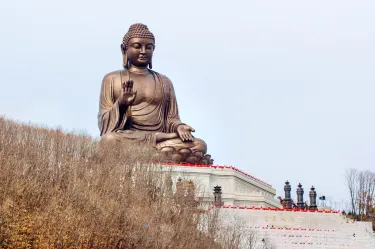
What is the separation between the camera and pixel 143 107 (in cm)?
3092

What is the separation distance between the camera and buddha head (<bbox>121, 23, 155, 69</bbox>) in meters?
31.0

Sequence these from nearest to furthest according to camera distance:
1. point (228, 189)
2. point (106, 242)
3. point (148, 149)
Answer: point (106, 242) → point (148, 149) → point (228, 189)

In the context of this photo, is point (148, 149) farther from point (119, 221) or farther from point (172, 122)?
point (119, 221)

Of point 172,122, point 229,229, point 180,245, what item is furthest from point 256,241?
point 172,122

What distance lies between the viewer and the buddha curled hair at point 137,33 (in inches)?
1221

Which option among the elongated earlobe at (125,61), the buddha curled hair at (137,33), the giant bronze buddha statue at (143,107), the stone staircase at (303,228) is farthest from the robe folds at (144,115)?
the stone staircase at (303,228)

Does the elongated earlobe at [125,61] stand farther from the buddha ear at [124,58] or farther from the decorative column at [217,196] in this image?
the decorative column at [217,196]

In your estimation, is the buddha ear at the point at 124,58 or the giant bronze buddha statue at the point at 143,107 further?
the buddha ear at the point at 124,58

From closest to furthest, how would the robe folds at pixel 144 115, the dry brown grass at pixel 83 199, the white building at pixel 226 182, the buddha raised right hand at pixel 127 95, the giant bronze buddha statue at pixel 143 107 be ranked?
1. the dry brown grass at pixel 83 199
2. the white building at pixel 226 182
3. the buddha raised right hand at pixel 127 95
4. the giant bronze buddha statue at pixel 143 107
5. the robe folds at pixel 144 115

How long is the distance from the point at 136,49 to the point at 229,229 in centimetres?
1049

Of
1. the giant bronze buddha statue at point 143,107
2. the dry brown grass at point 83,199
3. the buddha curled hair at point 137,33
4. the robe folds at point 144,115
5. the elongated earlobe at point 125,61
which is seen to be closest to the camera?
the dry brown grass at point 83,199

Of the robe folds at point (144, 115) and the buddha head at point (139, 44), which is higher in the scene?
the buddha head at point (139, 44)

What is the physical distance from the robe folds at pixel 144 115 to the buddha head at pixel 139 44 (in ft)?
1.98

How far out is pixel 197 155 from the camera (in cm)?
2930
